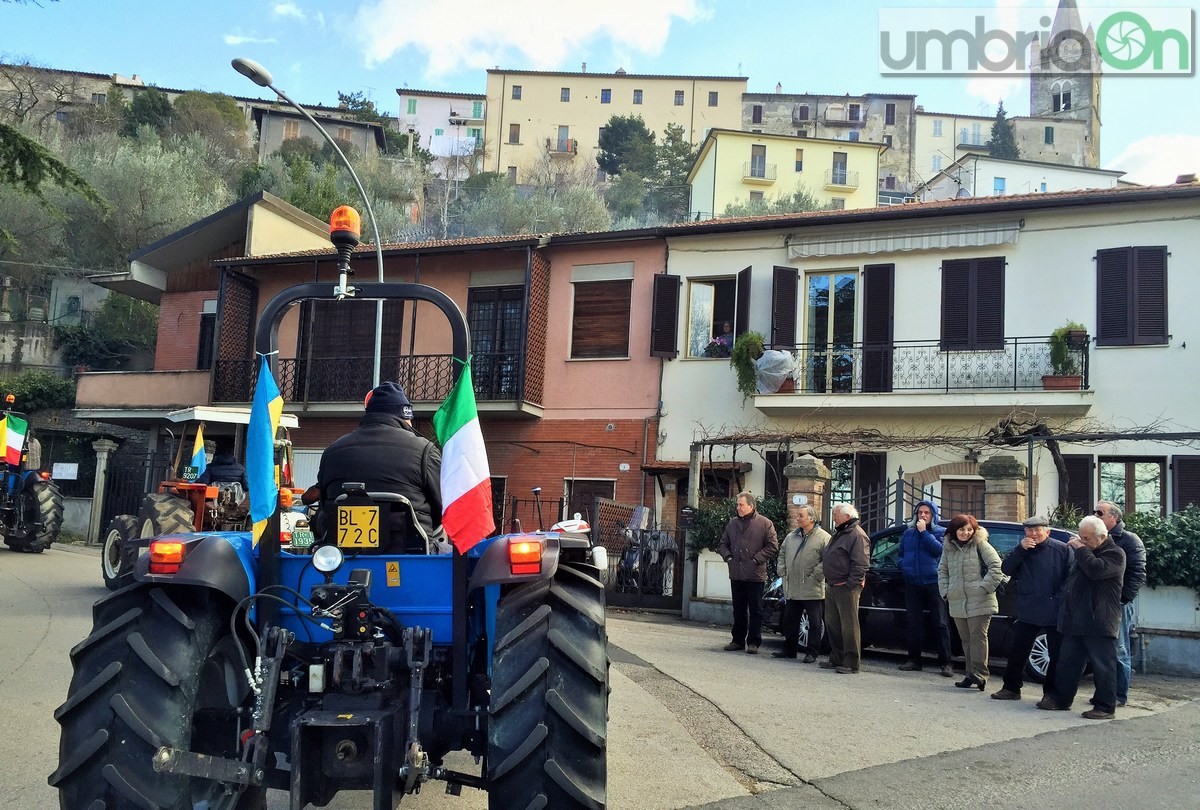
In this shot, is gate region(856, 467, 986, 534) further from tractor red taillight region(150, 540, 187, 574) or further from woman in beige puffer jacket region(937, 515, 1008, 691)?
tractor red taillight region(150, 540, 187, 574)

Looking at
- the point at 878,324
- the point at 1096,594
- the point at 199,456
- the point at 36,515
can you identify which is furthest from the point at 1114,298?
the point at 36,515

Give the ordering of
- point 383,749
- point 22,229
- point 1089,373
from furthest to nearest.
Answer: point 22,229 < point 1089,373 < point 383,749

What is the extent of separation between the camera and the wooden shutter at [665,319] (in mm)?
20828

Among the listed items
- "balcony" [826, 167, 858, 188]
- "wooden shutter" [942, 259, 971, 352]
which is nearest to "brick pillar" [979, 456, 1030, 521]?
"wooden shutter" [942, 259, 971, 352]

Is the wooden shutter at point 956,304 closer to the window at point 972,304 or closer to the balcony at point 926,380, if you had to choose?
the window at point 972,304

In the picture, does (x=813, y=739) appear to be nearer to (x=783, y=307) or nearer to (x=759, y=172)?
(x=783, y=307)

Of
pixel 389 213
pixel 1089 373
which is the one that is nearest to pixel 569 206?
pixel 389 213

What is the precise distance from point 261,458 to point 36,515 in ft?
52.9

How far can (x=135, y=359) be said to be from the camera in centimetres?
3484

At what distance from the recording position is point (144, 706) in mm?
3945

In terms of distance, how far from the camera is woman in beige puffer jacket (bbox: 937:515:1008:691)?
991 centimetres

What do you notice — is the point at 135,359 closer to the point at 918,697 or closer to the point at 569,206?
the point at 569,206

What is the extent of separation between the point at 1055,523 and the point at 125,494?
769 inches

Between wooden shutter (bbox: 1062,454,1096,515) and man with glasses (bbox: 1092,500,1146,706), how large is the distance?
8421 millimetres
